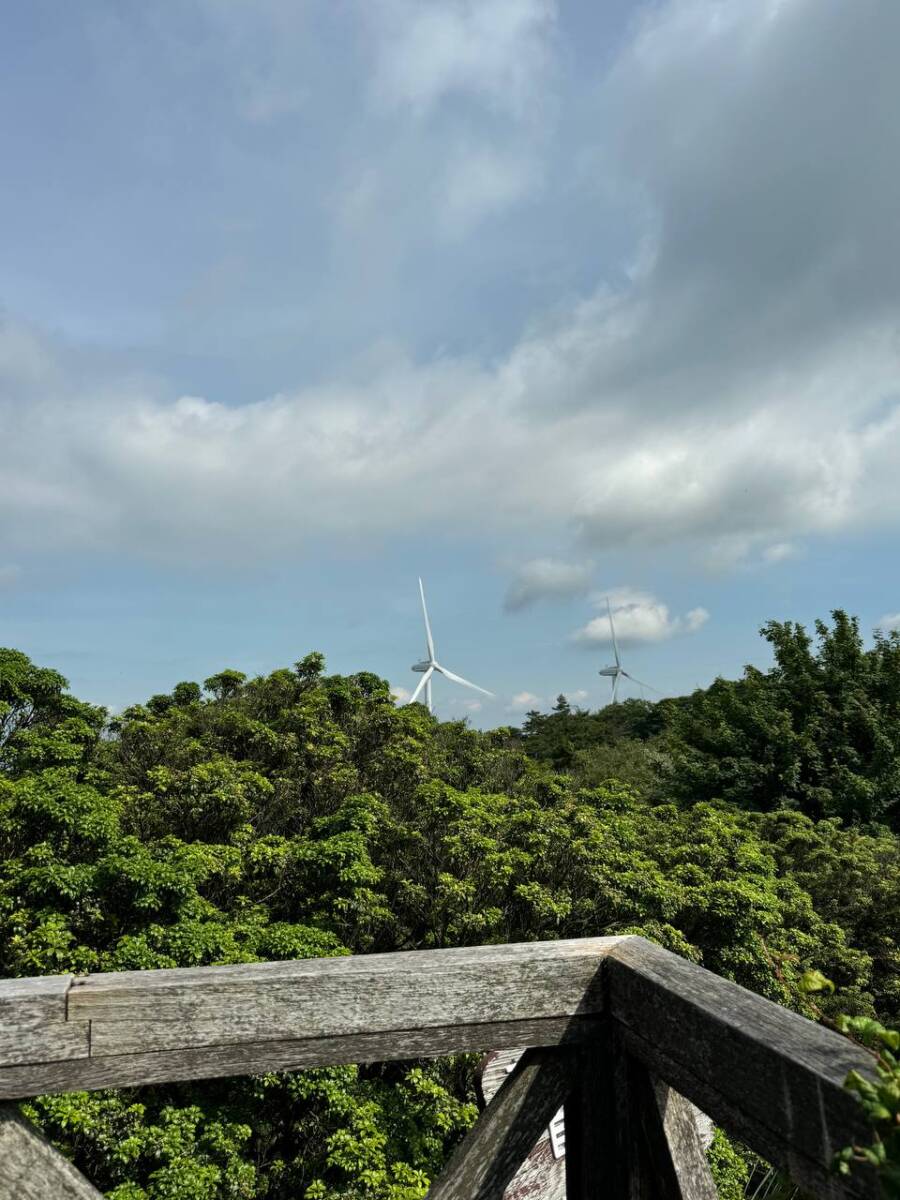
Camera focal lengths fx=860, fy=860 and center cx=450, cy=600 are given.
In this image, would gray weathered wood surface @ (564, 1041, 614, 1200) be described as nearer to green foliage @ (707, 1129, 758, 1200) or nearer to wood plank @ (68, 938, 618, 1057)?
wood plank @ (68, 938, 618, 1057)

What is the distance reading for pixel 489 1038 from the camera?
148 centimetres

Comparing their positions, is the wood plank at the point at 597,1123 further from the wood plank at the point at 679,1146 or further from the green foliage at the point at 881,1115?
the green foliage at the point at 881,1115

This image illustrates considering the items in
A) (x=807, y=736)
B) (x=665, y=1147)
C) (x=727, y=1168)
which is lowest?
(x=727, y=1168)

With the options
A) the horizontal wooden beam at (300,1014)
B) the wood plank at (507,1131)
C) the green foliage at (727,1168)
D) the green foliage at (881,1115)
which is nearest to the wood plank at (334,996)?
the horizontal wooden beam at (300,1014)

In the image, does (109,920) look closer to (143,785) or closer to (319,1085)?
(319,1085)

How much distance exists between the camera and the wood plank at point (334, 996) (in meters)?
1.36

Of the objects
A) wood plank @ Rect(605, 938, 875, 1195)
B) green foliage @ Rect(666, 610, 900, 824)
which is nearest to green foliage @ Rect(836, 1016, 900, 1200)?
wood plank @ Rect(605, 938, 875, 1195)

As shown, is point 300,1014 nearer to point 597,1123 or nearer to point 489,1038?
point 489,1038

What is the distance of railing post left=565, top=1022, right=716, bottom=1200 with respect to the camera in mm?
1457

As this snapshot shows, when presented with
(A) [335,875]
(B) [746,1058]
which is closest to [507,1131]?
(B) [746,1058]

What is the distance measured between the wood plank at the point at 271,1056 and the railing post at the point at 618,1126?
83 mm

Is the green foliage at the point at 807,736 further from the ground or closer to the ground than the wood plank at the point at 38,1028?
further from the ground

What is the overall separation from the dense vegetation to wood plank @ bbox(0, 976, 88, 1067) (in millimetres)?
1156

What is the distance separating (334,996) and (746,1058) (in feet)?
2.10
